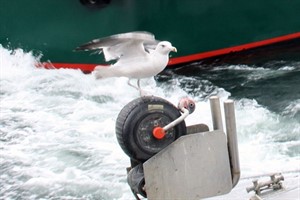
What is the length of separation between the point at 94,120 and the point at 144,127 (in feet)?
14.2

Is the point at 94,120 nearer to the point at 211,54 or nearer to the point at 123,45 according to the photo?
the point at 211,54

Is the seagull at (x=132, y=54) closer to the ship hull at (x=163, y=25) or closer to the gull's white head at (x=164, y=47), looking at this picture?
the gull's white head at (x=164, y=47)

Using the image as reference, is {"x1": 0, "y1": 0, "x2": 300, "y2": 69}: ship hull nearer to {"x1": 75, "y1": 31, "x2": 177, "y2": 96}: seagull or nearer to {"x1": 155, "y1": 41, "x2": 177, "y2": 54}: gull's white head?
{"x1": 75, "y1": 31, "x2": 177, "y2": 96}: seagull

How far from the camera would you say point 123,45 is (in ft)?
9.08

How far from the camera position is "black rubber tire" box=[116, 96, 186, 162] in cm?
250

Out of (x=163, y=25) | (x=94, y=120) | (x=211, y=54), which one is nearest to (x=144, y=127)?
(x=94, y=120)

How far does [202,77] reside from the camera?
8.65 m

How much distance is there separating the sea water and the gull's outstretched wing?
1754 millimetres

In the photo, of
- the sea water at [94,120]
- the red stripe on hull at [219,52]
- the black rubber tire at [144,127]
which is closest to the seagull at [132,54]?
the black rubber tire at [144,127]

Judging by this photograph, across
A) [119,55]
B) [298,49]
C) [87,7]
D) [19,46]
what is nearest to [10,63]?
[19,46]

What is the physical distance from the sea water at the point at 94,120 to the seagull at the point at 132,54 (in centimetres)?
172

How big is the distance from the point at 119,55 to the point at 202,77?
5.91 m

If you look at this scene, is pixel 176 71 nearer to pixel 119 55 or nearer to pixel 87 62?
pixel 87 62

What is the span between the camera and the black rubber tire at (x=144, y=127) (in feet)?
8.21
